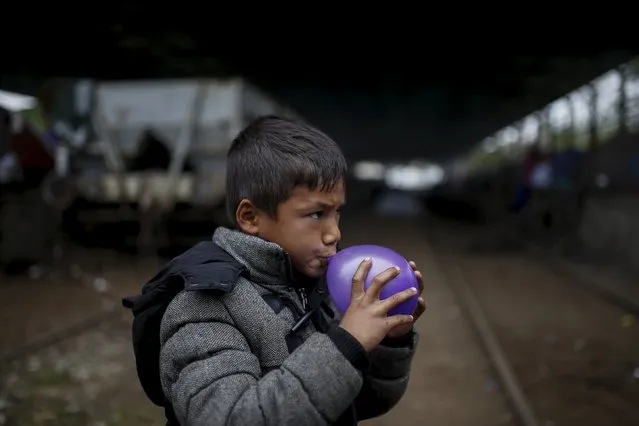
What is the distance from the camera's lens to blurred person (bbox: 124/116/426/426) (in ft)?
4.20

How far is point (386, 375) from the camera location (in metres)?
1.64

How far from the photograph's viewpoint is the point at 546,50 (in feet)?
60.3

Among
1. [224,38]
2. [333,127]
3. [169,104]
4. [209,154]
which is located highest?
[224,38]

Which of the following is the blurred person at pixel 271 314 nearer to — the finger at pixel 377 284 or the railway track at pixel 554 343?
the finger at pixel 377 284

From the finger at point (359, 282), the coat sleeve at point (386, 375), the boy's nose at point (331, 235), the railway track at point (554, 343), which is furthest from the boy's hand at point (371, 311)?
the railway track at point (554, 343)

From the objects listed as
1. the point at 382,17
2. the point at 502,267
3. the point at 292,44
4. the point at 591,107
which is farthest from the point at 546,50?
the point at 502,267

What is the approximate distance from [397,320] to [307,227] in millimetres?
292

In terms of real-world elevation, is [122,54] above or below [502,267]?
above

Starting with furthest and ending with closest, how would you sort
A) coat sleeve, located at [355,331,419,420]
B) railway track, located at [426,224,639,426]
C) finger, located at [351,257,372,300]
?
railway track, located at [426,224,639,426] → coat sleeve, located at [355,331,419,420] → finger, located at [351,257,372,300]

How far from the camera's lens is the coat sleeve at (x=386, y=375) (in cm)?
160

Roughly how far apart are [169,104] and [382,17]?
5.75 m

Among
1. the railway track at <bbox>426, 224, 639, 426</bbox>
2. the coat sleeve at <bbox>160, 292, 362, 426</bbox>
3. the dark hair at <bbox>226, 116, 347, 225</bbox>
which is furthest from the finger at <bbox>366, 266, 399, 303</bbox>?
the railway track at <bbox>426, 224, 639, 426</bbox>

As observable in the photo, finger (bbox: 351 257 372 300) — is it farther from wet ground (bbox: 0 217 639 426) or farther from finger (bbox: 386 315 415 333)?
wet ground (bbox: 0 217 639 426)

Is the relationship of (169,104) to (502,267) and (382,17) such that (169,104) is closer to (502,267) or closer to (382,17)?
(382,17)
